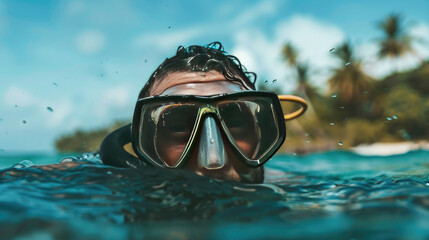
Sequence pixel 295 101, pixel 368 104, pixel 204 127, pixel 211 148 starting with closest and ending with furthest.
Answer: pixel 211 148, pixel 204 127, pixel 295 101, pixel 368 104

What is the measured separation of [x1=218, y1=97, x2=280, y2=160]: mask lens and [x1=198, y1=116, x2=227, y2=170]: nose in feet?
0.56

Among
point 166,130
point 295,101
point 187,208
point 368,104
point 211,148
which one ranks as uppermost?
point 368,104

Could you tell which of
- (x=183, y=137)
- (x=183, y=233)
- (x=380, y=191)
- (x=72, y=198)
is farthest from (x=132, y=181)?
(x=380, y=191)

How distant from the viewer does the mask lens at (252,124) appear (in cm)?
225

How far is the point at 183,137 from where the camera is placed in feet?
7.29

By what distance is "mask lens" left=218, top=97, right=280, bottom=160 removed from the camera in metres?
2.25

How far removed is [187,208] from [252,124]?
0.94 meters

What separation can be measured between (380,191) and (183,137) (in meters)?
1.12

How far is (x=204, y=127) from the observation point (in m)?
2.09

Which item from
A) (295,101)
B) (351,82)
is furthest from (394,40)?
(295,101)

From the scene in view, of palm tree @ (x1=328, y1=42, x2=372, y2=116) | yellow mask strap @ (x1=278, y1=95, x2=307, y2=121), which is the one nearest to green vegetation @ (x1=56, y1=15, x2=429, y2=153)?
palm tree @ (x1=328, y1=42, x2=372, y2=116)

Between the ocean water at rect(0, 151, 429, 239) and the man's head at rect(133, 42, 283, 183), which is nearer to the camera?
the ocean water at rect(0, 151, 429, 239)

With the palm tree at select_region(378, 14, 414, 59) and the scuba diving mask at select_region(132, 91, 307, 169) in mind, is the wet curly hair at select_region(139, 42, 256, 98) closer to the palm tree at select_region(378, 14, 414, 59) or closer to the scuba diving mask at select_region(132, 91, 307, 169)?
the scuba diving mask at select_region(132, 91, 307, 169)

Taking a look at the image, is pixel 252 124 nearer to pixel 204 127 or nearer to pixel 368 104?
pixel 204 127
